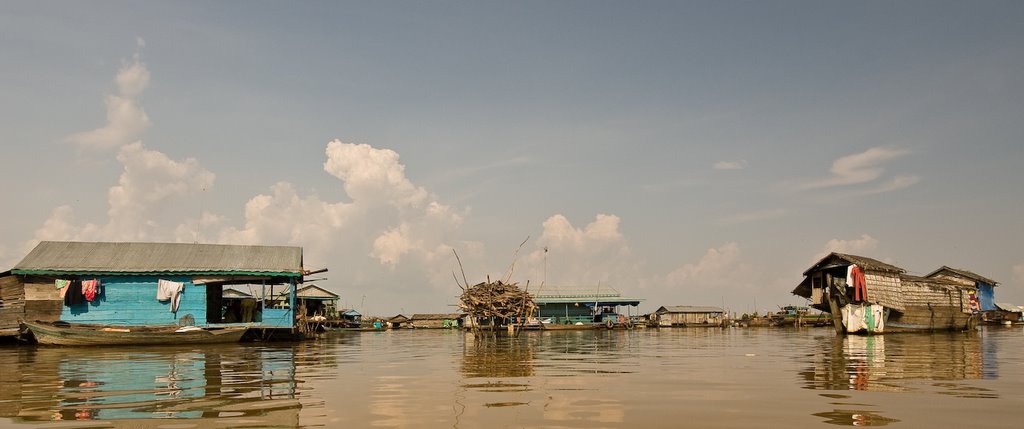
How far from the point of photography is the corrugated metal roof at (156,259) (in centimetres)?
2819

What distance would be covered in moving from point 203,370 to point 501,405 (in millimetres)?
8710

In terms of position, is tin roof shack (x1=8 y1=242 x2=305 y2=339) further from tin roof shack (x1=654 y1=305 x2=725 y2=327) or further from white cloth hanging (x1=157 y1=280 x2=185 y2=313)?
tin roof shack (x1=654 y1=305 x2=725 y2=327)

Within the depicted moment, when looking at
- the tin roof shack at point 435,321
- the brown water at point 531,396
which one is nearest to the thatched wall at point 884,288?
the brown water at point 531,396

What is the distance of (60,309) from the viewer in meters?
27.9

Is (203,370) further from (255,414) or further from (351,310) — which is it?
(351,310)

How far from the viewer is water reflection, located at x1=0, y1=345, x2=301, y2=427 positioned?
714 cm

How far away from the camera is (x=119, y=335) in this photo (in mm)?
26234

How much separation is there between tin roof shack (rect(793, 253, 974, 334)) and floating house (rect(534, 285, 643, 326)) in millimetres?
24731

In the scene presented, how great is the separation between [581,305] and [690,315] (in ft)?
59.2

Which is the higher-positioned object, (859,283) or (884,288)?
(859,283)

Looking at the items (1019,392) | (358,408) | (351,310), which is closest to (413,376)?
(358,408)

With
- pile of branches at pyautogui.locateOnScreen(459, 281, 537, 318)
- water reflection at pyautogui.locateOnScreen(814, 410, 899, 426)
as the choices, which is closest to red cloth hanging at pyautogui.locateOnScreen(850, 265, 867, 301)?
pile of branches at pyautogui.locateOnScreen(459, 281, 537, 318)

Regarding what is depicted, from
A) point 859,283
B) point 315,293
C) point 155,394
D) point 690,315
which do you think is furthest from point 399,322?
point 155,394

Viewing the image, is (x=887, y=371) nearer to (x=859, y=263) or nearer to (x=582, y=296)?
(x=859, y=263)
